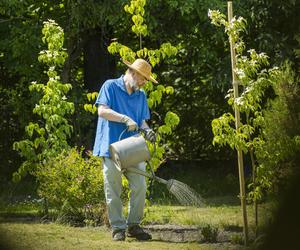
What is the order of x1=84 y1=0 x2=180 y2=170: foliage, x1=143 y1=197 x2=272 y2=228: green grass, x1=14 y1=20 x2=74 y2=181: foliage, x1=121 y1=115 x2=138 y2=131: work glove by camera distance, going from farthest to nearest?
x1=14 y1=20 x2=74 y2=181: foliage
x1=143 y1=197 x2=272 y2=228: green grass
x1=84 y1=0 x2=180 y2=170: foliage
x1=121 y1=115 x2=138 y2=131: work glove

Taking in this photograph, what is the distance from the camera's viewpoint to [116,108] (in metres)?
6.71

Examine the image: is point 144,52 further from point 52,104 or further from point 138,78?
point 52,104

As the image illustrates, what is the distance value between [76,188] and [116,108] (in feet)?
5.32

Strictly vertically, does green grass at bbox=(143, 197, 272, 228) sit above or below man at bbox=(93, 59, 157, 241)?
below

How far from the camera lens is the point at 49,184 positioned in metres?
8.27

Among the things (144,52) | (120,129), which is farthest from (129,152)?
(144,52)

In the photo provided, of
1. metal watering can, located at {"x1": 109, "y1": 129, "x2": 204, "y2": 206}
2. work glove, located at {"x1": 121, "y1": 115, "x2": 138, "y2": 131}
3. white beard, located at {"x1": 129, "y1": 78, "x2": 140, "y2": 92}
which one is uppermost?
white beard, located at {"x1": 129, "y1": 78, "x2": 140, "y2": 92}

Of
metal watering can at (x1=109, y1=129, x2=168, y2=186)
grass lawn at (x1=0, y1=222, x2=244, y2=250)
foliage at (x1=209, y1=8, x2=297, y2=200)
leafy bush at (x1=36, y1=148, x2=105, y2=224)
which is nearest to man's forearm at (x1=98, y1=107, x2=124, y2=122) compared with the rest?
metal watering can at (x1=109, y1=129, x2=168, y2=186)

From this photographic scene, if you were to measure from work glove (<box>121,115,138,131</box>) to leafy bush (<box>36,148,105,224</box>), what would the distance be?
5.69 feet

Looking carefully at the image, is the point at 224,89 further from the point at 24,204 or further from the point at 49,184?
the point at 49,184

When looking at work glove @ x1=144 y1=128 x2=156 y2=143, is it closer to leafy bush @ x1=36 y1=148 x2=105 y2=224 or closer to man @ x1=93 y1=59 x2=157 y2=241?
man @ x1=93 y1=59 x2=157 y2=241

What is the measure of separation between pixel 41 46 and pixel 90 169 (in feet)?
16.3

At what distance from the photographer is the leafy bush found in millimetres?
8070

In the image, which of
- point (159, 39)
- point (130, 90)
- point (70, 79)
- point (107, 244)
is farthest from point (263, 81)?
point (70, 79)
